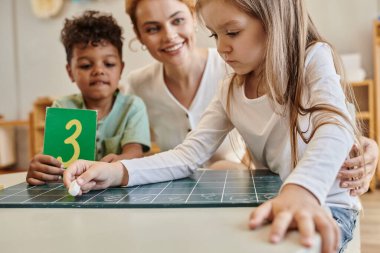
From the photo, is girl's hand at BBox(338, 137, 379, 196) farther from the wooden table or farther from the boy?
the boy

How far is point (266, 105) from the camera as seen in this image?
3.04 feet

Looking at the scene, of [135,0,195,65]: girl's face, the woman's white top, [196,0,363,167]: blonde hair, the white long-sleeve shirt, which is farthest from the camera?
the woman's white top

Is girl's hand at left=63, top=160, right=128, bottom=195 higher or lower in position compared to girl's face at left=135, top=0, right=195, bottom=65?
lower

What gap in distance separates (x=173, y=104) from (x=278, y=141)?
756mm

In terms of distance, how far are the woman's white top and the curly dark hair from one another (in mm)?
284

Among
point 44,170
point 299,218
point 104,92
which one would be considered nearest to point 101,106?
point 104,92

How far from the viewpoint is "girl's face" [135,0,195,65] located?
1.49 m

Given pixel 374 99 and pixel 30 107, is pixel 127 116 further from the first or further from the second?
pixel 30 107

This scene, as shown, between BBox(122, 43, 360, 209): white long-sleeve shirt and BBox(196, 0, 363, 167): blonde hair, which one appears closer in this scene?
BBox(122, 43, 360, 209): white long-sleeve shirt

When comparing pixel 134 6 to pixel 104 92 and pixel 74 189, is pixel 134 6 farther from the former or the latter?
pixel 74 189

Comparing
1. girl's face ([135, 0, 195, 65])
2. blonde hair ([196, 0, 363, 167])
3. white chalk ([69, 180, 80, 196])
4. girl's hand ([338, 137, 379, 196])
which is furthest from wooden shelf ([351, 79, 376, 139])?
white chalk ([69, 180, 80, 196])

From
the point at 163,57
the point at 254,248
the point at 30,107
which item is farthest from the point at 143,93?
the point at 30,107

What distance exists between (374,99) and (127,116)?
8.17 ft

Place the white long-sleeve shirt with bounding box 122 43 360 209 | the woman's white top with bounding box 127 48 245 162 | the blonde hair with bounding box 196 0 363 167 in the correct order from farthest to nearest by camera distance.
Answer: the woman's white top with bounding box 127 48 245 162
the blonde hair with bounding box 196 0 363 167
the white long-sleeve shirt with bounding box 122 43 360 209
